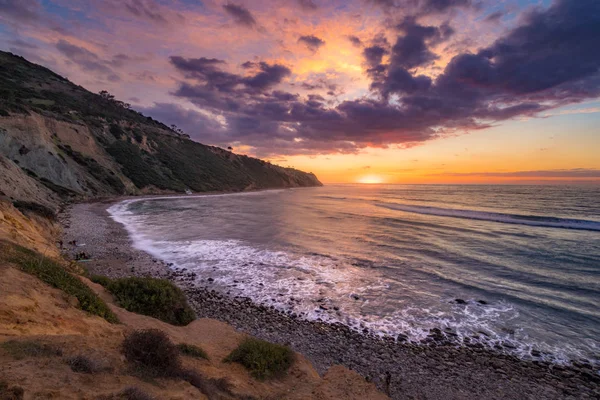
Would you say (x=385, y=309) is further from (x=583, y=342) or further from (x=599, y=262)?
(x=599, y=262)

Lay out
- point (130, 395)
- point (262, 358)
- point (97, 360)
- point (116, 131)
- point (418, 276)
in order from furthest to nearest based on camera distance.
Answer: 1. point (116, 131)
2. point (418, 276)
3. point (262, 358)
4. point (97, 360)
5. point (130, 395)

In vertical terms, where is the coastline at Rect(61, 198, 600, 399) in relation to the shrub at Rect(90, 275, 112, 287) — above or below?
below

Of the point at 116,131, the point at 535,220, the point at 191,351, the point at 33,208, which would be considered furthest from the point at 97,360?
the point at 116,131

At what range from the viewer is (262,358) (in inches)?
277

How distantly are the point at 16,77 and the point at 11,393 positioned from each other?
11876cm

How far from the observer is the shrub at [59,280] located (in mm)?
7113

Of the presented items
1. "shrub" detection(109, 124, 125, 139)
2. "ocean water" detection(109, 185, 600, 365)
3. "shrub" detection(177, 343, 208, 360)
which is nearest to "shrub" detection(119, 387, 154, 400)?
"shrub" detection(177, 343, 208, 360)

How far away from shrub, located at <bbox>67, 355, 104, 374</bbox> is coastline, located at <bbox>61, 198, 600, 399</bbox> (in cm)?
558

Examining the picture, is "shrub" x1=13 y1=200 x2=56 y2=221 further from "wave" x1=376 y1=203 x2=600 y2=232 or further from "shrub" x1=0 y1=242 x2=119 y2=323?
"wave" x1=376 y1=203 x2=600 y2=232

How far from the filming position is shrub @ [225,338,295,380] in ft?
22.4

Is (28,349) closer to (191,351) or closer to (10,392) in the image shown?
(10,392)

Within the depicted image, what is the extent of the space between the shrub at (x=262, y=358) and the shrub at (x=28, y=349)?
11.9 ft

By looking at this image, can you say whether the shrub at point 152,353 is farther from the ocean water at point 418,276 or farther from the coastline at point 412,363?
the ocean water at point 418,276

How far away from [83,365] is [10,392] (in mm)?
1224
